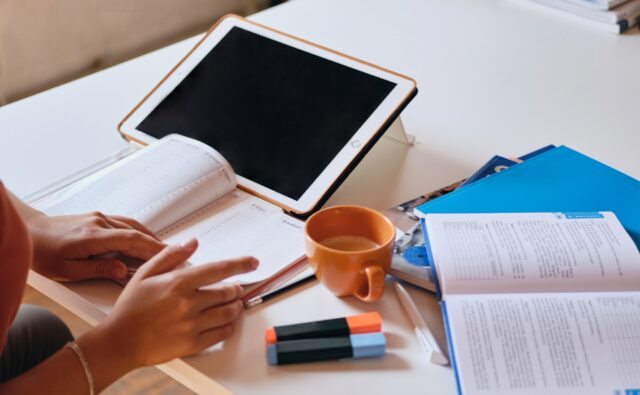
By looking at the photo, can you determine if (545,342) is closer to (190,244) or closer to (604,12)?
(190,244)

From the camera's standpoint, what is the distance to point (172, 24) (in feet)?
7.25

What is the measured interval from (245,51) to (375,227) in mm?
433

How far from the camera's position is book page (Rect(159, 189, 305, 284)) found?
915 mm

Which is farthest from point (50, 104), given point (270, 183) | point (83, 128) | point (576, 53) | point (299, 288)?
point (576, 53)

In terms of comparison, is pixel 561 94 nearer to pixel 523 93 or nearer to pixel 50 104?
pixel 523 93

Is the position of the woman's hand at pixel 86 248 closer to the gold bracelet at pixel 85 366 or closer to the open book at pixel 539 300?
the gold bracelet at pixel 85 366

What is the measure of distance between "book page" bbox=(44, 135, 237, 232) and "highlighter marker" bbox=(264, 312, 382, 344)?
9.9 inches

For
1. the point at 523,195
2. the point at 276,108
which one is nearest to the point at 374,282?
the point at 523,195

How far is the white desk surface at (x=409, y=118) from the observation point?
0.79 meters

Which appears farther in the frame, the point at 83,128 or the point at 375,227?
the point at 83,128

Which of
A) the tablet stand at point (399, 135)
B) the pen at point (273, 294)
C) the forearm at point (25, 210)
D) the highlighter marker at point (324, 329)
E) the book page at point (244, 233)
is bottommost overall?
the pen at point (273, 294)

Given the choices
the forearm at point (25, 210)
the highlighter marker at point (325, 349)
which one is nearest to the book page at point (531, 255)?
the highlighter marker at point (325, 349)

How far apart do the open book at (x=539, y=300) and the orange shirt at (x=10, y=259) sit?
1.35 ft

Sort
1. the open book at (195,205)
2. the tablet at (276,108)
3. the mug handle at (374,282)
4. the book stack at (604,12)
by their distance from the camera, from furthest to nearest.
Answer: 1. the book stack at (604,12)
2. the tablet at (276,108)
3. the open book at (195,205)
4. the mug handle at (374,282)
